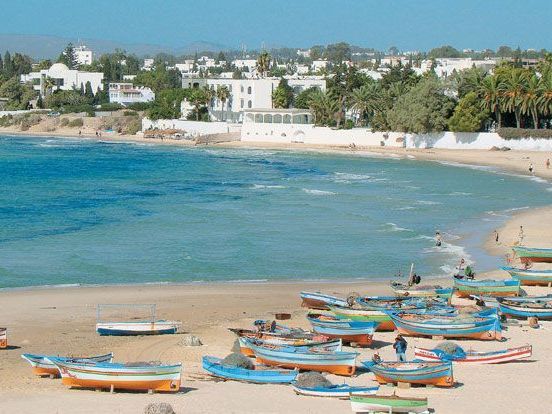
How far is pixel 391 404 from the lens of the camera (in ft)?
70.8

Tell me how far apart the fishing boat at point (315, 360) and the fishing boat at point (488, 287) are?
1071cm

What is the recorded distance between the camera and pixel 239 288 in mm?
38250

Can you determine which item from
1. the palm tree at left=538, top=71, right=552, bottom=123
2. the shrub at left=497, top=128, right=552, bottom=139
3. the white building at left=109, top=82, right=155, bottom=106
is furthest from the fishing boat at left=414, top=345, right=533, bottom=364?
the white building at left=109, top=82, right=155, bottom=106

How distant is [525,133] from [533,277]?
63.8 meters

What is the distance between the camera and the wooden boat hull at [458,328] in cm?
2866

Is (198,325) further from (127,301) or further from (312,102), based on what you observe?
(312,102)

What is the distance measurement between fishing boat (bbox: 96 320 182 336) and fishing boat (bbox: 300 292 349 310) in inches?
203

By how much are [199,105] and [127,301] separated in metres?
104

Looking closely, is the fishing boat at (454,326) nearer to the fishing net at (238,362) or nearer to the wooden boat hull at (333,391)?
the fishing net at (238,362)

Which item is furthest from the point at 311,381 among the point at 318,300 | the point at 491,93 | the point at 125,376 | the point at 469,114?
the point at 491,93

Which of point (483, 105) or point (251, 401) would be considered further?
point (483, 105)

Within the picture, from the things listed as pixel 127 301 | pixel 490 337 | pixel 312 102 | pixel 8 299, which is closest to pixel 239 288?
pixel 127 301

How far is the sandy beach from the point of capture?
2269 cm

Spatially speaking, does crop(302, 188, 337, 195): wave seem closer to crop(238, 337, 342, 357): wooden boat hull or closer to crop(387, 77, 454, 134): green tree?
crop(387, 77, 454, 134): green tree
